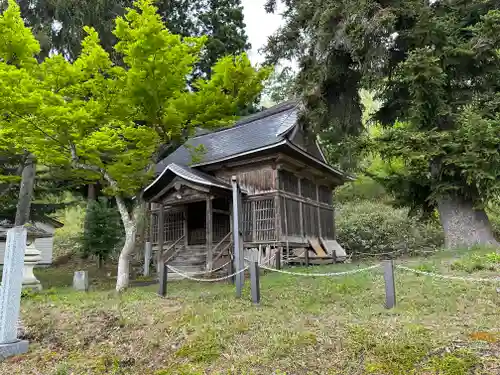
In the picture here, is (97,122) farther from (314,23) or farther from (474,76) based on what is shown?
(474,76)

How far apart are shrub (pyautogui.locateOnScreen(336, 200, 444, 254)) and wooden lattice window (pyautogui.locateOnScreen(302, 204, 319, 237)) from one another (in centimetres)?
435

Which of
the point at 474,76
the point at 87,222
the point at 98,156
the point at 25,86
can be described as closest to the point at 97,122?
the point at 98,156

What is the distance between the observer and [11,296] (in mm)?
6051

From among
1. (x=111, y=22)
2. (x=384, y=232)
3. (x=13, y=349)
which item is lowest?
(x=13, y=349)

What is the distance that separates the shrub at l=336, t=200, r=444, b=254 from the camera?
2002cm

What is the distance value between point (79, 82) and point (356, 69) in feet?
29.6

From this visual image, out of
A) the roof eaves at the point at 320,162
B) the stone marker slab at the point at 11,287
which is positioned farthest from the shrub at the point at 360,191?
the stone marker slab at the point at 11,287

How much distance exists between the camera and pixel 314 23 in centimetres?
1263

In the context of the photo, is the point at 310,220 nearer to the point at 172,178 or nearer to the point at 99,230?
the point at 172,178

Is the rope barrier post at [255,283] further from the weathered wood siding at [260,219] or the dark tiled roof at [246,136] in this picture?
the dark tiled roof at [246,136]

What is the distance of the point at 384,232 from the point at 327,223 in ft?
18.0

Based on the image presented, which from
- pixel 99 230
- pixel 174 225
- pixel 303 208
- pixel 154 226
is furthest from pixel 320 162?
pixel 99 230

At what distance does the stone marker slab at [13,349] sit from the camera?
5.79 m

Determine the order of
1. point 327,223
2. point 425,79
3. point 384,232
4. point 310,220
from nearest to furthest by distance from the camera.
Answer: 1. point 425,79
2. point 310,220
3. point 327,223
4. point 384,232
